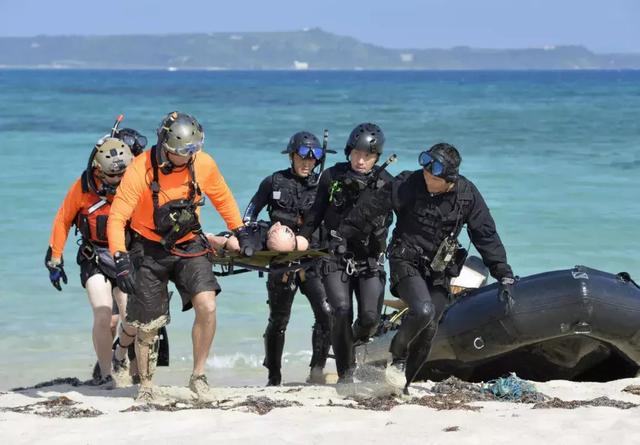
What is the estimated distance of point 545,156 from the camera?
3284 centimetres

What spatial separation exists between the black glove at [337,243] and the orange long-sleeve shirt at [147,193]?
709mm

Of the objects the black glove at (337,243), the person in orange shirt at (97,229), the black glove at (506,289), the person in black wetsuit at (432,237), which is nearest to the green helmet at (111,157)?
the person in orange shirt at (97,229)

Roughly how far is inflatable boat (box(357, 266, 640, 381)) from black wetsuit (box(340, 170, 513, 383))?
89 cm

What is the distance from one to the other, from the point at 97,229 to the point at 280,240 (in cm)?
131

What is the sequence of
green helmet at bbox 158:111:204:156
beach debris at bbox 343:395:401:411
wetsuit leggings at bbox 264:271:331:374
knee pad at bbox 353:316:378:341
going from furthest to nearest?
wetsuit leggings at bbox 264:271:331:374
knee pad at bbox 353:316:378:341
beach debris at bbox 343:395:401:411
green helmet at bbox 158:111:204:156

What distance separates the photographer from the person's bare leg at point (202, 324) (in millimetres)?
7215

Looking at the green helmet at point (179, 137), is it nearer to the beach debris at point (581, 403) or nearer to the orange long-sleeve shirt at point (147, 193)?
the orange long-sleeve shirt at point (147, 193)

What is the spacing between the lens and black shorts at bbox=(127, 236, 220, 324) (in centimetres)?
722

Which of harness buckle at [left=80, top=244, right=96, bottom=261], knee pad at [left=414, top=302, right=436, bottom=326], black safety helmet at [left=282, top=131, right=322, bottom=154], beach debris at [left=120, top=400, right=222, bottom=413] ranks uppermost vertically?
black safety helmet at [left=282, top=131, right=322, bottom=154]

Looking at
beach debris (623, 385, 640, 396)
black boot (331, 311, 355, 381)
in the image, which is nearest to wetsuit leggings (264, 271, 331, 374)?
black boot (331, 311, 355, 381)

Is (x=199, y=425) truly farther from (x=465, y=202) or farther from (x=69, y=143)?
(x=69, y=143)

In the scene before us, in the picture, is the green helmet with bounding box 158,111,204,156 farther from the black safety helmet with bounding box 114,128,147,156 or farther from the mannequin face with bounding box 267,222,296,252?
the black safety helmet with bounding box 114,128,147,156

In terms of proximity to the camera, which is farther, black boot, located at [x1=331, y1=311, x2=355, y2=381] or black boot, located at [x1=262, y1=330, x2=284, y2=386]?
black boot, located at [x1=262, y1=330, x2=284, y2=386]

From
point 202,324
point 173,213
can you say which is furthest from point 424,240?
→ point 173,213
